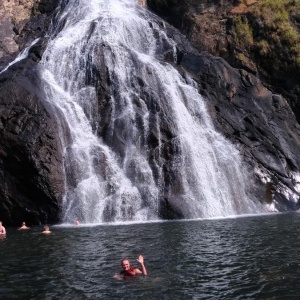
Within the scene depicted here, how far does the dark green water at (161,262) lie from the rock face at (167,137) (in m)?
4.90

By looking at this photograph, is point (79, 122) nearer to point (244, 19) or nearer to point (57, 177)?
point (57, 177)

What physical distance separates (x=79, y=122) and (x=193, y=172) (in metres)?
9.20

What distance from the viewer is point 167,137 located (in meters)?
32.8

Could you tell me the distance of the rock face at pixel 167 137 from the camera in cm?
2881

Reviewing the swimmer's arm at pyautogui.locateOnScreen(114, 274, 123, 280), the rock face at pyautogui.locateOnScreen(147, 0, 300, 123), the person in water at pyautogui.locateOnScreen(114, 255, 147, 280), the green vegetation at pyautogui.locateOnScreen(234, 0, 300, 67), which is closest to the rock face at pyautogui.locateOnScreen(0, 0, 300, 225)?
the rock face at pyautogui.locateOnScreen(147, 0, 300, 123)

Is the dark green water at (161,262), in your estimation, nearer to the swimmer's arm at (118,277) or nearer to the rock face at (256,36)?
the swimmer's arm at (118,277)

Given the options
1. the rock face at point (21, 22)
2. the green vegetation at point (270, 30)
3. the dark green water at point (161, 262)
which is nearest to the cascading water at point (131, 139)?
the dark green water at point (161, 262)

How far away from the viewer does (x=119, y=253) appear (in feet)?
56.7

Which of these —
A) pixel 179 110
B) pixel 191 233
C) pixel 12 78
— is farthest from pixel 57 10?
pixel 191 233

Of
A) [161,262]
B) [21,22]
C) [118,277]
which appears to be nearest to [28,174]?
[161,262]

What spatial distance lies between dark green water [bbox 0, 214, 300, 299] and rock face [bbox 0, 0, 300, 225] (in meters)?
4.90

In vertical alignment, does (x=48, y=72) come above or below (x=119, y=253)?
above

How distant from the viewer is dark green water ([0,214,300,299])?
12.3 metres

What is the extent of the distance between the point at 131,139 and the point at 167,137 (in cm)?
261
